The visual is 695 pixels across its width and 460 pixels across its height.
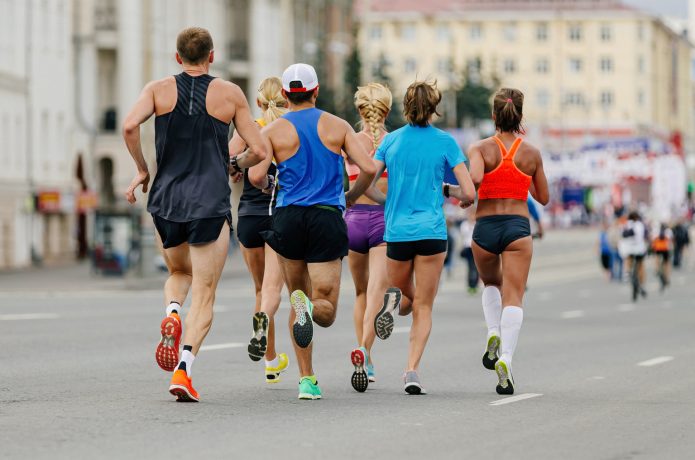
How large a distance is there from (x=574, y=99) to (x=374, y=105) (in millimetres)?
166060

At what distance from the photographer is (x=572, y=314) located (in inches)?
1216

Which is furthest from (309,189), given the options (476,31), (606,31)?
(606,31)

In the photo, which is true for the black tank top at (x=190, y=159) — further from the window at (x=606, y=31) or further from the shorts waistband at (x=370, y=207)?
the window at (x=606, y=31)

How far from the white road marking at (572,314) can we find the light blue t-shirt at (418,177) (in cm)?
1719

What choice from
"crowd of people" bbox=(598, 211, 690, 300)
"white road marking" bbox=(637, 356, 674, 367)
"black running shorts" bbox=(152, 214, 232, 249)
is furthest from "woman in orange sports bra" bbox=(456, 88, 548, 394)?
"crowd of people" bbox=(598, 211, 690, 300)

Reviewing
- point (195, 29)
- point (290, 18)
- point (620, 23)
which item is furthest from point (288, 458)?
point (620, 23)

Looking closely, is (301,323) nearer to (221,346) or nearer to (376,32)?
(221,346)

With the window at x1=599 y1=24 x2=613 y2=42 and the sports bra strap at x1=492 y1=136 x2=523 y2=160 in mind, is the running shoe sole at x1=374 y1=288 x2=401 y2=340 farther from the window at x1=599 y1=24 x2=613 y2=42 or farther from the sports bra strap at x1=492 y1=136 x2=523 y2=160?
the window at x1=599 y1=24 x2=613 y2=42

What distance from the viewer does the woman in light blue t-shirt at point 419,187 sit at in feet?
41.0

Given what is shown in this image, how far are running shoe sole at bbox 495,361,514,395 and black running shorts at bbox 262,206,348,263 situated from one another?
4.77 ft

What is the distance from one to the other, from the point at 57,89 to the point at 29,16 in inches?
171

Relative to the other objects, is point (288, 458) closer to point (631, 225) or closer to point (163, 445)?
point (163, 445)

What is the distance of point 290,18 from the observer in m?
87.4

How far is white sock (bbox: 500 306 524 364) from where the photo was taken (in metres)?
12.7
